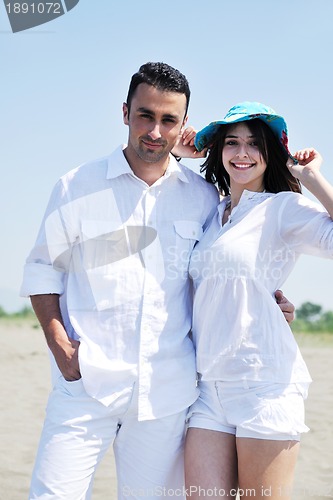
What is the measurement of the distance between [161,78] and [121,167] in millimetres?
477

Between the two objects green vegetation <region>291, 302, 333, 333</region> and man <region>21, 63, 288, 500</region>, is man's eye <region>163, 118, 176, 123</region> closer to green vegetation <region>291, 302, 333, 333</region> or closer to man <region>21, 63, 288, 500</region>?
man <region>21, 63, 288, 500</region>

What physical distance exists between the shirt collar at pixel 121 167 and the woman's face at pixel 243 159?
25cm

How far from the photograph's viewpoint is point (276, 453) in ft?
9.22

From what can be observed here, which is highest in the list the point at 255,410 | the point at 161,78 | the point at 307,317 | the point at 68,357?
the point at 161,78

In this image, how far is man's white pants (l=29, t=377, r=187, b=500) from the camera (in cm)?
301

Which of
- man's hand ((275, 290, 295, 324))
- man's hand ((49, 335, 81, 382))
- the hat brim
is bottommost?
man's hand ((49, 335, 81, 382))

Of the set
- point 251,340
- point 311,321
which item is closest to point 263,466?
point 251,340

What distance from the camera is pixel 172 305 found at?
3137mm

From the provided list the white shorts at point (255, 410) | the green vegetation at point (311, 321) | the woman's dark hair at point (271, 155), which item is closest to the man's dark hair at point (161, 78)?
the woman's dark hair at point (271, 155)

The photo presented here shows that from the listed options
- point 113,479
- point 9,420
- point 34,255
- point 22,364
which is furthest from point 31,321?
point 34,255

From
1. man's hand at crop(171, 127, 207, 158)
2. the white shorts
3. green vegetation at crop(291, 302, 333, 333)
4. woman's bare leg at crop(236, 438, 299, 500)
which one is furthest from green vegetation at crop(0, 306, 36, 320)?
woman's bare leg at crop(236, 438, 299, 500)

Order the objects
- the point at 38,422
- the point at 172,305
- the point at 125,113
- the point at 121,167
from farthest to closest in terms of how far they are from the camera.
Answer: the point at 38,422 → the point at 125,113 → the point at 121,167 → the point at 172,305

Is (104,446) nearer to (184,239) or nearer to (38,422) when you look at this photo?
(184,239)

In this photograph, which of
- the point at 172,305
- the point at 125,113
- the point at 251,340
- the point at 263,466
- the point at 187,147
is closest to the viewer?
the point at 263,466
